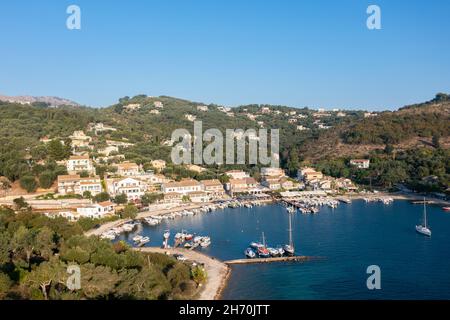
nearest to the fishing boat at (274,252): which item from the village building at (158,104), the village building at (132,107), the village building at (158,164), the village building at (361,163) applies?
the village building at (158,164)

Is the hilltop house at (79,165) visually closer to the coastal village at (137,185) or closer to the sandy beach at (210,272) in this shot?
the coastal village at (137,185)

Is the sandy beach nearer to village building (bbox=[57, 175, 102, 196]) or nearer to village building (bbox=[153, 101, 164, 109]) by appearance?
village building (bbox=[57, 175, 102, 196])

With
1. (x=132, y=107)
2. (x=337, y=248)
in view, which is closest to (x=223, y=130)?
(x=132, y=107)

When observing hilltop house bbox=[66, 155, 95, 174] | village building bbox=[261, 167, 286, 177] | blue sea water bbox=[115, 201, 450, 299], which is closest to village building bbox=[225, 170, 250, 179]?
village building bbox=[261, 167, 286, 177]

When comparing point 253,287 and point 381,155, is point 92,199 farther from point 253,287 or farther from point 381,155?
point 381,155

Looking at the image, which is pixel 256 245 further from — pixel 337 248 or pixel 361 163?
pixel 361 163

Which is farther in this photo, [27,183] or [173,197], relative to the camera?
[173,197]

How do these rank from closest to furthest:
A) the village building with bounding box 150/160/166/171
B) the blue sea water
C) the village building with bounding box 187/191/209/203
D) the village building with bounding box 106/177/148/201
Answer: the blue sea water → the village building with bounding box 106/177/148/201 → the village building with bounding box 187/191/209/203 → the village building with bounding box 150/160/166/171
